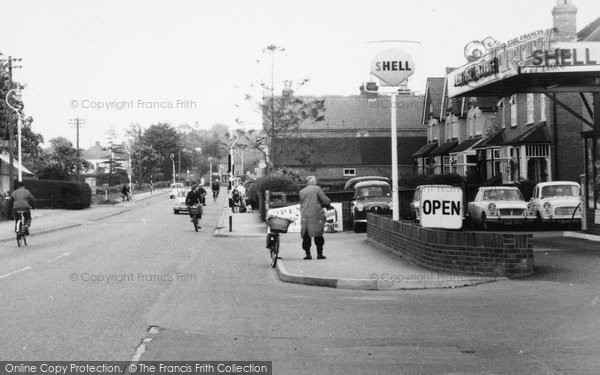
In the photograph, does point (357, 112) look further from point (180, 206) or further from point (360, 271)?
point (360, 271)

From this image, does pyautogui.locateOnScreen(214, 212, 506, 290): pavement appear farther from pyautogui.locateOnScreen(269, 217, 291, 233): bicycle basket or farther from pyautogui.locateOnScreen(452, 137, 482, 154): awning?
pyautogui.locateOnScreen(452, 137, 482, 154): awning

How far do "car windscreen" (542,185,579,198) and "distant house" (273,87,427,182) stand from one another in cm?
3635

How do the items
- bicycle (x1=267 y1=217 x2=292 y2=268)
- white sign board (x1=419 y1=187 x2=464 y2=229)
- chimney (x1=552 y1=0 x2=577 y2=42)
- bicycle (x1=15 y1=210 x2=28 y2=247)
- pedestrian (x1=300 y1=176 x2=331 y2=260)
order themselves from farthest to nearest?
bicycle (x1=15 y1=210 x2=28 y2=247), chimney (x1=552 y1=0 x2=577 y2=42), pedestrian (x1=300 y1=176 x2=331 y2=260), bicycle (x1=267 y1=217 x2=292 y2=268), white sign board (x1=419 y1=187 x2=464 y2=229)

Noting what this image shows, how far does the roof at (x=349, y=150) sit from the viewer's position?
69000mm

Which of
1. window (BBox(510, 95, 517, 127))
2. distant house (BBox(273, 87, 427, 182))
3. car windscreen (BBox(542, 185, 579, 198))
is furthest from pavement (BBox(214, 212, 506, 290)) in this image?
distant house (BBox(273, 87, 427, 182))

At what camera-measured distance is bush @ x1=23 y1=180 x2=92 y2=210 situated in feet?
168

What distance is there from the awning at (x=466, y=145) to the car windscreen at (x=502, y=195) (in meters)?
18.0

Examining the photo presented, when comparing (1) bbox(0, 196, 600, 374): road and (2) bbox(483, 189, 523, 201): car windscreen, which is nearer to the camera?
(1) bbox(0, 196, 600, 374): road

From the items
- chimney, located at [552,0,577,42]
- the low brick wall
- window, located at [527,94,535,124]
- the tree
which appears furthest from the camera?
the tree

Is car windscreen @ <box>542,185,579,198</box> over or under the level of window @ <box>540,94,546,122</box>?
under

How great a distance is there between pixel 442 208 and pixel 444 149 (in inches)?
1583

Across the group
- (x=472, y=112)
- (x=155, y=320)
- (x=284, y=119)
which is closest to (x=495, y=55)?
(x=155, y=320)

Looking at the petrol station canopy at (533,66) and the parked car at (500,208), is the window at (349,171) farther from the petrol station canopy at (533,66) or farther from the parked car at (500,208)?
the petrol station canopy at (533,66)

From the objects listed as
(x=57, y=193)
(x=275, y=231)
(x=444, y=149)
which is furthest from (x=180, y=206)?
(x=275, y=231)
